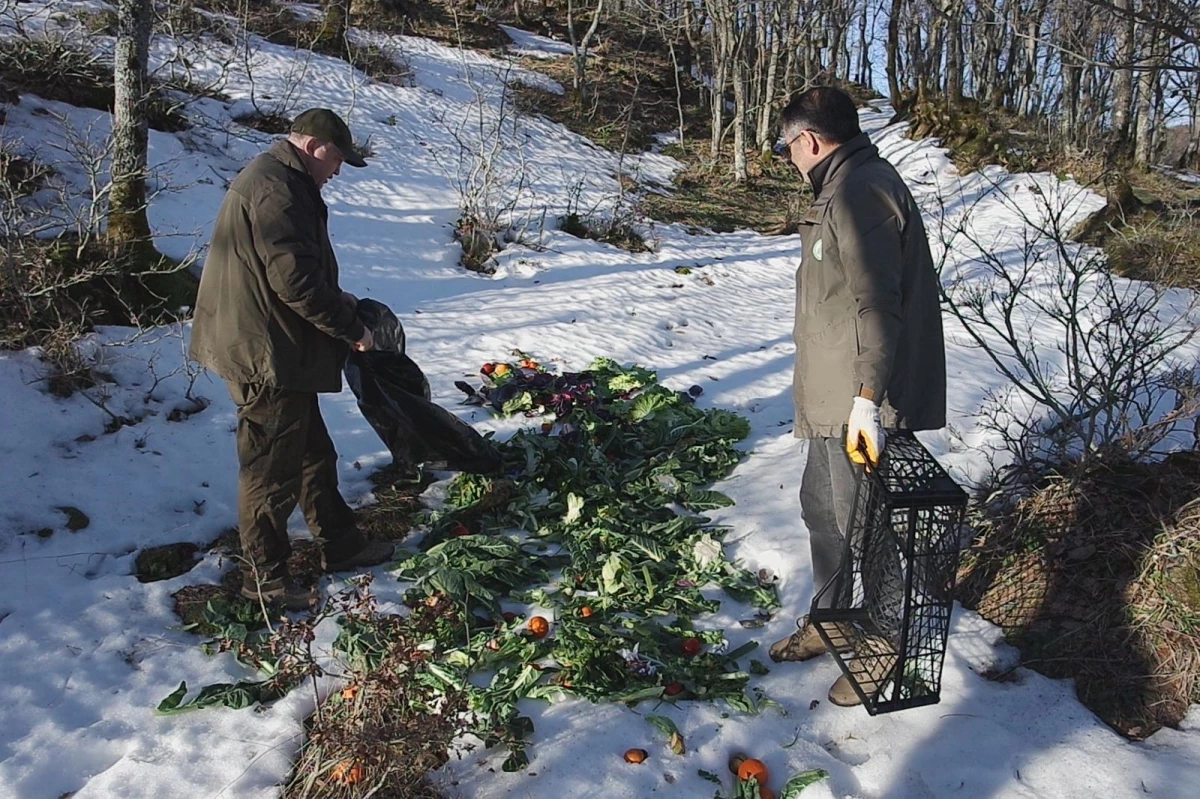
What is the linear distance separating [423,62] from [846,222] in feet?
54.1

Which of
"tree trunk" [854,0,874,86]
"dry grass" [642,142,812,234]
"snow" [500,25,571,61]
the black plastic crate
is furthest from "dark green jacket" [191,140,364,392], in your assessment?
"tree trunk" [854,0,874,86]

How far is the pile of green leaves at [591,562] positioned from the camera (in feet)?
9.92

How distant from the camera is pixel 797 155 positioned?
9.36 feet

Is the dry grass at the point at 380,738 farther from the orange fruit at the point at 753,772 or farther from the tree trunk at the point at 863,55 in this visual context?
the tree trunk at the point at 863,55

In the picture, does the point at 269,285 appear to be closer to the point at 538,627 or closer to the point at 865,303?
the point at 538,627

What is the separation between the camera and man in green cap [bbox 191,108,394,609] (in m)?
3.15

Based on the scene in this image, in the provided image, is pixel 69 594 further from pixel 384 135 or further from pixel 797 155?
pixel 384 135

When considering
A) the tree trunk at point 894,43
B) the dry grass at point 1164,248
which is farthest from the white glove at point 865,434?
the tree trunk at point 894,43

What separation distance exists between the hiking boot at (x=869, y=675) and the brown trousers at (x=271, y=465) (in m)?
Answer: 2.37

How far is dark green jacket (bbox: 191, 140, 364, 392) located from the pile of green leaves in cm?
118

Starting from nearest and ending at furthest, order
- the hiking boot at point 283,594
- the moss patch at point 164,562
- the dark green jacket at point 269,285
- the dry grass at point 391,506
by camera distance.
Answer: the dark green jacket at point 269,285 → the hiking boot at point 283,594 → the moss patch at point 164,562 → the dry grass at point 391,506

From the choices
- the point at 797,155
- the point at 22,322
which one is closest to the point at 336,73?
the point at 22,322

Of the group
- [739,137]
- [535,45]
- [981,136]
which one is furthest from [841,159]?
[535,45]

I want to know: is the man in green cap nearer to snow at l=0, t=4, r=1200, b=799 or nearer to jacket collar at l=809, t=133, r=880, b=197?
snow at l=0, t=4, r=1200, b=799
